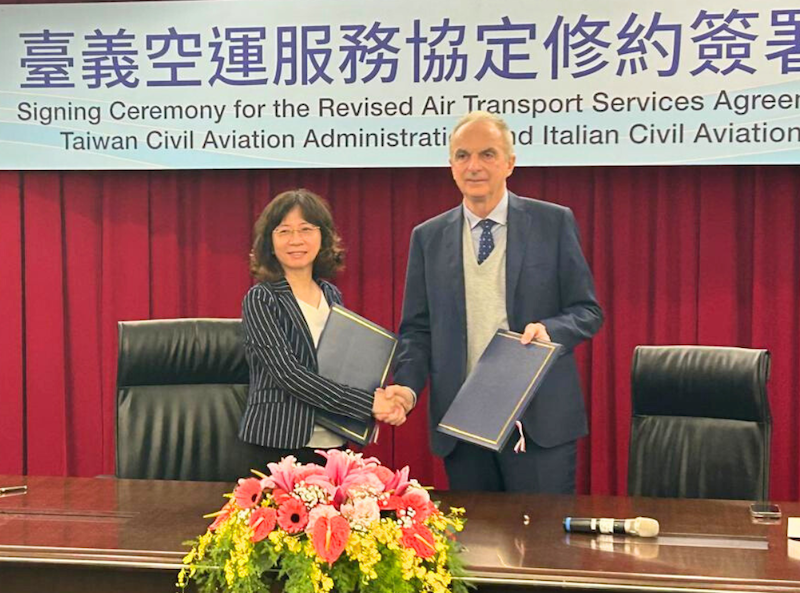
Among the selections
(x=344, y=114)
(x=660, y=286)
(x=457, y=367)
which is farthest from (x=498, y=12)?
(x=457, y=367)

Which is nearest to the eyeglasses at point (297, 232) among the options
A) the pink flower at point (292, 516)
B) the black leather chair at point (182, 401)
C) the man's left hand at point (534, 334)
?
the black leather chair at point (182, 401)

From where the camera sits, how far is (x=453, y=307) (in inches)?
117

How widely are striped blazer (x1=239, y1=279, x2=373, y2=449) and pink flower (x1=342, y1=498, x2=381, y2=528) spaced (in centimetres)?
121

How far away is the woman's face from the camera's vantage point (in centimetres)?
296

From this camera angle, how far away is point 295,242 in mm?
2967

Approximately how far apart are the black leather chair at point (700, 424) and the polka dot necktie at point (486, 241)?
50 cm

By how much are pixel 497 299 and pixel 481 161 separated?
39cm

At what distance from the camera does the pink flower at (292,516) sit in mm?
1582

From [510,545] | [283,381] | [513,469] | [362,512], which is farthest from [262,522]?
[513,469]

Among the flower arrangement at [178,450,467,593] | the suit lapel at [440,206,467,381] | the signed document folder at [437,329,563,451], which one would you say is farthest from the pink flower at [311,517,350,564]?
the suit lapel at [440,206,467,381]

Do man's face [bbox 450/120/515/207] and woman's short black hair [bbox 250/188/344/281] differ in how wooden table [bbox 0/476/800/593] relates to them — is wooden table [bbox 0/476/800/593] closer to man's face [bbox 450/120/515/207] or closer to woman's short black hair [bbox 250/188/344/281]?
woman's short black hair [bbox 250/188/344/281]

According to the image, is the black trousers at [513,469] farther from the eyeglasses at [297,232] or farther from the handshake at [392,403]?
the eyeglasses at [297,232]

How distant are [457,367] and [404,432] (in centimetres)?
128

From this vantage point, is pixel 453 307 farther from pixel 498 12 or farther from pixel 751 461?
pixel 498 12
